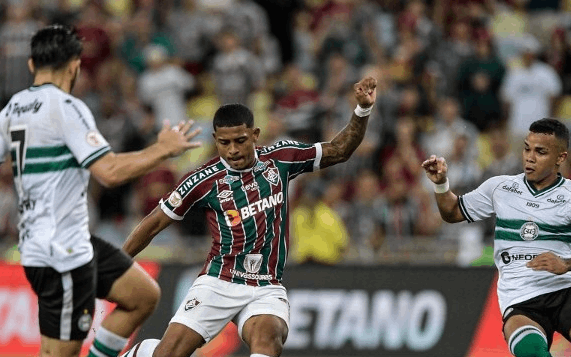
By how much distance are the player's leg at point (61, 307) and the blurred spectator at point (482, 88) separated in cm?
936

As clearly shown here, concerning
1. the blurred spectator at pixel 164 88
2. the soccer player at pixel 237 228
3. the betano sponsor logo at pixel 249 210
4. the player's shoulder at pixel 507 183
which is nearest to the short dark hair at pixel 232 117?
the soccer player at pixel 237 228

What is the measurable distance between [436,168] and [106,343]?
2662 millimetres

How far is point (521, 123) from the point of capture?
16.0 meters

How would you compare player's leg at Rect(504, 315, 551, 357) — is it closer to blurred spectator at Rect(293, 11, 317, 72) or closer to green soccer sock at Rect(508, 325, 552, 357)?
green soccer sock at Rect(508, 325, 552, 357)

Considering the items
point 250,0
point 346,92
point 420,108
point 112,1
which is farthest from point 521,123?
point 112,1

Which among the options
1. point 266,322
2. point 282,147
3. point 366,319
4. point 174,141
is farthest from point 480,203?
point 366,319

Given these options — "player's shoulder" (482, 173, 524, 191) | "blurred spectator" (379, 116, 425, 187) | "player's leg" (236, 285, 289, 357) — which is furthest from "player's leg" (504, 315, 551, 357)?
"blurred spectator" (379, 116, 425, 187)

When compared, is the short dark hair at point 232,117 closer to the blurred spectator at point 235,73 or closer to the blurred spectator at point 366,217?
the blurred spectator at point 366,217

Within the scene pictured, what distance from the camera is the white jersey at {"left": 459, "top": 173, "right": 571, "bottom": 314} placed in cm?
841

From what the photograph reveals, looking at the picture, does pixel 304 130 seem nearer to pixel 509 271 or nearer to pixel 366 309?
pixel 366 309

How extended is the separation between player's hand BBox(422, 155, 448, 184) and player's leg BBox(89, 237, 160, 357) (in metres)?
2.16

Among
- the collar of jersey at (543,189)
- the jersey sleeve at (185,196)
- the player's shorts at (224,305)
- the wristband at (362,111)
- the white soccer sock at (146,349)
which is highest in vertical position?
the wristband at (362,111)

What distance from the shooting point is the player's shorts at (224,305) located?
8273 millimetres

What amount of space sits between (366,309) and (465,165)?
246cm
